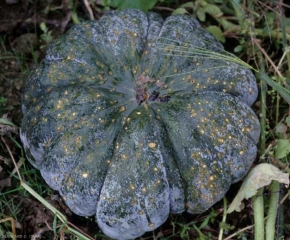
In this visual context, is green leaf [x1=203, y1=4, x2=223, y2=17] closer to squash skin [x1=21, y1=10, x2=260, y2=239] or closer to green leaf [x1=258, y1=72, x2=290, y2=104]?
squash skin [x1=21, y1=10, x2=260, y2=239]

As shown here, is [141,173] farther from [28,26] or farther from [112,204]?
[28,26]

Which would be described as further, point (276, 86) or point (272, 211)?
point (272, 211)

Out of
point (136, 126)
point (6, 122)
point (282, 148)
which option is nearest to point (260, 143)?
point (282, 148)

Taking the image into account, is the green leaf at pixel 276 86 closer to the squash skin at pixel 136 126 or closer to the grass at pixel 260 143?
the grass at pixel 260 143

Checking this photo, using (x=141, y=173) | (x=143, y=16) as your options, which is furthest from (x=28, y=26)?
(x=141, y=173)

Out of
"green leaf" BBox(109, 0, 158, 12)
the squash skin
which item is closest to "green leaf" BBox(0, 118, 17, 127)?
the squash skin

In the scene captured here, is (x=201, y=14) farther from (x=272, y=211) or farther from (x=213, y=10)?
(x=272, y=211)
